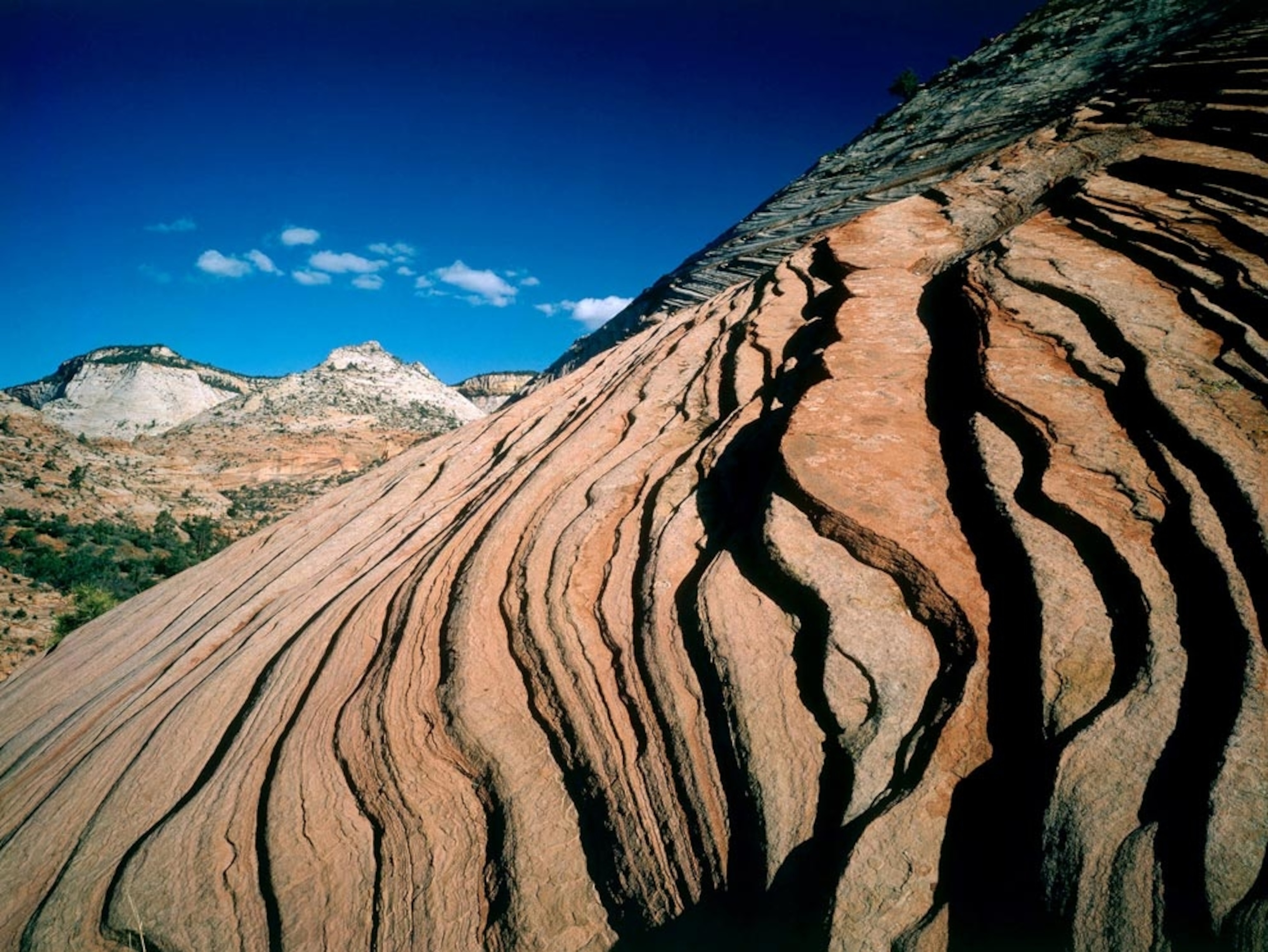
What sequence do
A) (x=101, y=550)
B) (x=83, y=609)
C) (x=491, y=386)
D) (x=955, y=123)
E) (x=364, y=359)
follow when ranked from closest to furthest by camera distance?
(x=955, y=123) → (x=83, y=609) → (x=101, y=550) → (x=364, y=359) → (x=491, y=386)

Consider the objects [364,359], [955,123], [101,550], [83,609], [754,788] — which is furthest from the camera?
[364,359]

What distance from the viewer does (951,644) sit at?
337 cm

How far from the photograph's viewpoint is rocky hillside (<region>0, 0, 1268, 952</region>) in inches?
101

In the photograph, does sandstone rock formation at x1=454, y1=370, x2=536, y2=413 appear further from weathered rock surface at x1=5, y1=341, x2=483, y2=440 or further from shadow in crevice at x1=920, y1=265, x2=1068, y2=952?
shadow in crevice at x1=920, y1=265, x2=1068, y2=952

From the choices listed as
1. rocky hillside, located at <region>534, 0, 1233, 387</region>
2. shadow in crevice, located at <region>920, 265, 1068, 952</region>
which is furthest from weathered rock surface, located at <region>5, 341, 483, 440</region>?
shadow in crevice, located at <region>920, 265, 1068, 952</region>

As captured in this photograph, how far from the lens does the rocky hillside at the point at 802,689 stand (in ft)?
8.43

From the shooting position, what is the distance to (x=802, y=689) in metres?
3.45

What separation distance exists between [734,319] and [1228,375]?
6201 mm

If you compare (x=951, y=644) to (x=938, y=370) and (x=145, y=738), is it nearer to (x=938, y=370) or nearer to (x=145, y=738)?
(x=938, y=370)

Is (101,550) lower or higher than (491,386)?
lower

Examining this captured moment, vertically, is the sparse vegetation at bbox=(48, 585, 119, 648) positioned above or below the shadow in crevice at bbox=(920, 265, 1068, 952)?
below

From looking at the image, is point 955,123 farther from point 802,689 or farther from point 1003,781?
point 1003,781

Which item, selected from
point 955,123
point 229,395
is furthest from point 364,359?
point 955,123

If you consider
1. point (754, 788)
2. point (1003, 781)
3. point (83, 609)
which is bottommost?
point (83, 609)
